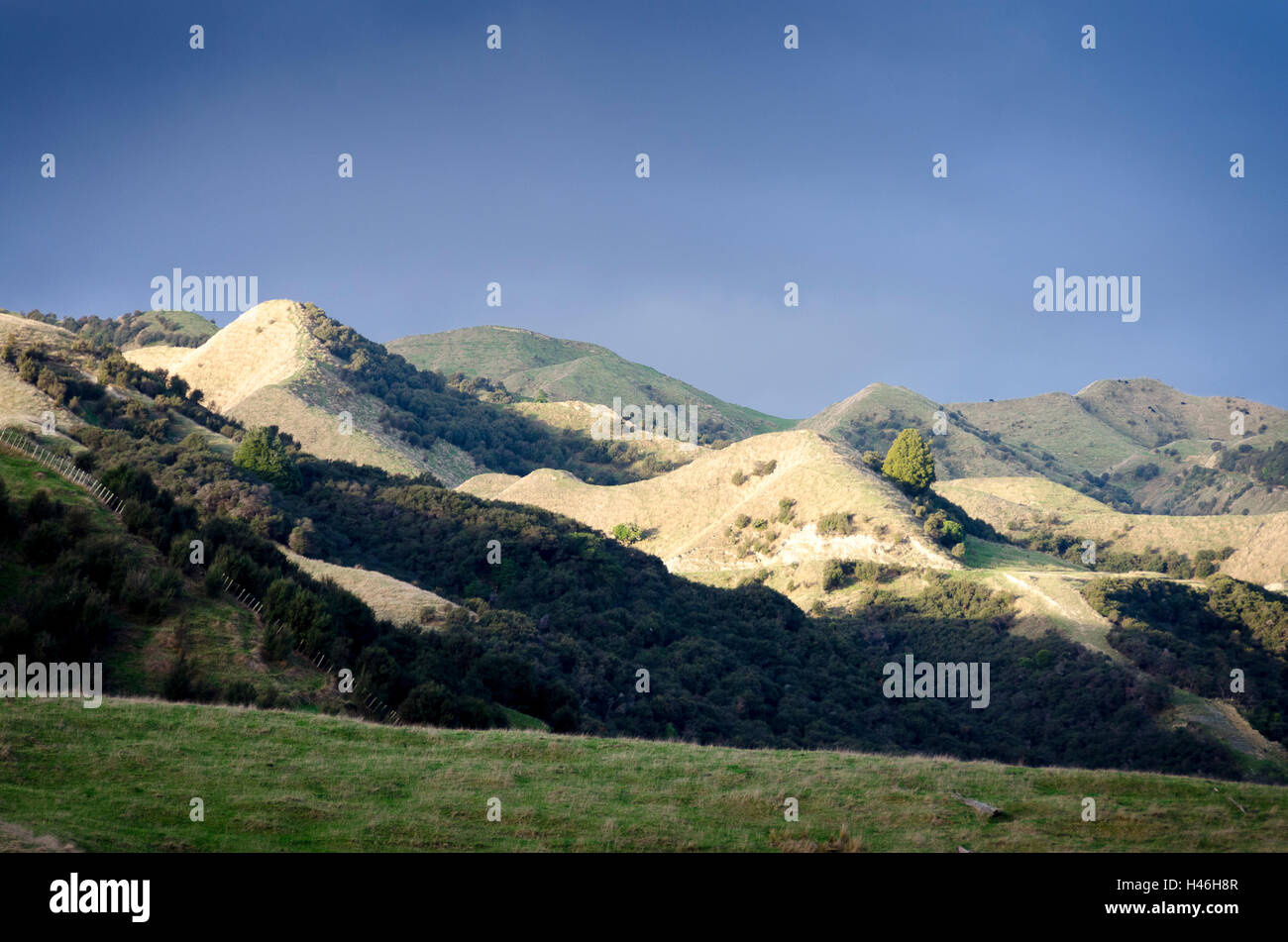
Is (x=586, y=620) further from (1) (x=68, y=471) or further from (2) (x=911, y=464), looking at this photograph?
(2) (x=911, y=464)

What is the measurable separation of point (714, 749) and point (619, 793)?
5.59 meters

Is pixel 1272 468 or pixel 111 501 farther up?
pixel 1272 468

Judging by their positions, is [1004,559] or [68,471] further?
[1004,559]

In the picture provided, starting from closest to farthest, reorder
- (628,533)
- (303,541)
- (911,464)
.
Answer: (303,541) → (911,464) → (628,533)

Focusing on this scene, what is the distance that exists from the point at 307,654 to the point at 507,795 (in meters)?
15.4

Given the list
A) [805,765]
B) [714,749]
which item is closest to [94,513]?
[714,749]

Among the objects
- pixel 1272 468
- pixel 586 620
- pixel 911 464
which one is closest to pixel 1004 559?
pixel 911 464

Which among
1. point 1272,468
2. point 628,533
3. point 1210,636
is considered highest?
point 1272,468

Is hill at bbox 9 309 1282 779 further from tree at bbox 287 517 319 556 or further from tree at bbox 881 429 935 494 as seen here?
tree at bbox 881 429 935 494

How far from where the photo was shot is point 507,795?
55.6 ft

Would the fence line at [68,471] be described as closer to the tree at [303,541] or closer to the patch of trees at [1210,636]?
the tree at [303,541]

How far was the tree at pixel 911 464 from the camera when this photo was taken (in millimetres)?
111875

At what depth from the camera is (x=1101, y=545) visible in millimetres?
127938
